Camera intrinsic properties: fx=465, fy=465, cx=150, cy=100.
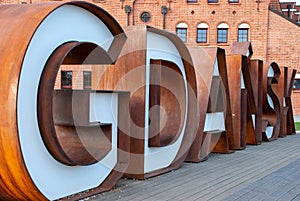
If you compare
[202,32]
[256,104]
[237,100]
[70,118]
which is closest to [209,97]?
[237,100]

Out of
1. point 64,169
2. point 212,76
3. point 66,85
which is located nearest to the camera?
point 64,169

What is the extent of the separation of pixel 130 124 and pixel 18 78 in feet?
8.70

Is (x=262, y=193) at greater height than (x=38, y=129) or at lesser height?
lesser

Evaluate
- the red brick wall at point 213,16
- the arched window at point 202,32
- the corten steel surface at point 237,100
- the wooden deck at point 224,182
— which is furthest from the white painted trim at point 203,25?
the wooden deck at point 224,182

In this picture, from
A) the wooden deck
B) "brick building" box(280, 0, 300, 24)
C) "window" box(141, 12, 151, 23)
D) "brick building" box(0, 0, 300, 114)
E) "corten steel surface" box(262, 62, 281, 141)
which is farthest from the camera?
"brick building" box(280, 0, 300, 24)

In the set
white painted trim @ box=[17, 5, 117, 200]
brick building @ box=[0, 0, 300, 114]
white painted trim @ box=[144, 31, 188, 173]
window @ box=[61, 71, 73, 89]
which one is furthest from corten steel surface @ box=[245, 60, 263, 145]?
window @ box=[61, 71, 73, 89]

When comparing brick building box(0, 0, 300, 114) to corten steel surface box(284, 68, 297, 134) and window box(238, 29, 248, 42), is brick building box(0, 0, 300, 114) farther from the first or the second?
corten steel surface box(284, 68, 297, 134)

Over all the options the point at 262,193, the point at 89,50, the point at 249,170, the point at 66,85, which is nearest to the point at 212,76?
the point at 249,170

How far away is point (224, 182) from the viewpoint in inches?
292

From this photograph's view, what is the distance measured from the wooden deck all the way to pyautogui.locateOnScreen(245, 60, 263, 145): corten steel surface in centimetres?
225

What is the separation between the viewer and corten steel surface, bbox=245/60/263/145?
1275 cm

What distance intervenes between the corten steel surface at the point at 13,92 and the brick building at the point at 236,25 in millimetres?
22729

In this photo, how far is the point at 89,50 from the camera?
6129 mm

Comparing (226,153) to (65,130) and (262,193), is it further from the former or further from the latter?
(65,130)
